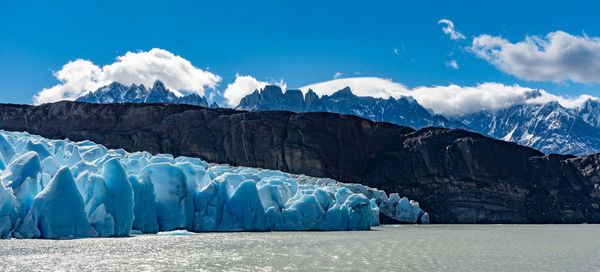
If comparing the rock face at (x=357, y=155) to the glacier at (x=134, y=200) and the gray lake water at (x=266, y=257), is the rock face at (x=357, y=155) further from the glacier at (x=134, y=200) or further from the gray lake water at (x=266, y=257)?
Answer: the gray lake water at (x=266, y=257)

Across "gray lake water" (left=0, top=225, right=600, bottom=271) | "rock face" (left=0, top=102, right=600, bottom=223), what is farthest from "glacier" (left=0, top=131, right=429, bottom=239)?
"rock face" (left=0, top=102, right=600, bottom=223)

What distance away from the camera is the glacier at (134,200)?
24.1 m

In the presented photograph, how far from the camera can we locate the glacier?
79.0 ft

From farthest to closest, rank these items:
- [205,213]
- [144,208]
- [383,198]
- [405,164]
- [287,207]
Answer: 1. [405,164]
2. [383,198]
3. [287,207]
4. [205,213]
5. [144,208]

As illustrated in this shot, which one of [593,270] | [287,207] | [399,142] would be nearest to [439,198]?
[399,142]

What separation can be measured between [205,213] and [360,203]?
13.7 meters

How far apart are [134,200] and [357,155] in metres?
66.4

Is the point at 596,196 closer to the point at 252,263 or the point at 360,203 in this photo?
the point at 360,203

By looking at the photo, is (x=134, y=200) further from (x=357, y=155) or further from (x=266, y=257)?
(x=357, y=155)

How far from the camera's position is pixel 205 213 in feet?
113

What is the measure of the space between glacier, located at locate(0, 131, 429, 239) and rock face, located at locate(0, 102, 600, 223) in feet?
138

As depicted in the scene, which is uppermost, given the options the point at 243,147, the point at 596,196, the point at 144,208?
the point at 243,147

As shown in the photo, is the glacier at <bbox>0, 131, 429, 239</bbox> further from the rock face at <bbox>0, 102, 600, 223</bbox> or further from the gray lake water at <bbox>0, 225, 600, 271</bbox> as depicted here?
the rock face at <bbox>0, 102, 600, 223</bbox>

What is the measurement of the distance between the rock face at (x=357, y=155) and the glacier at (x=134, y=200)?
42.0 meters
